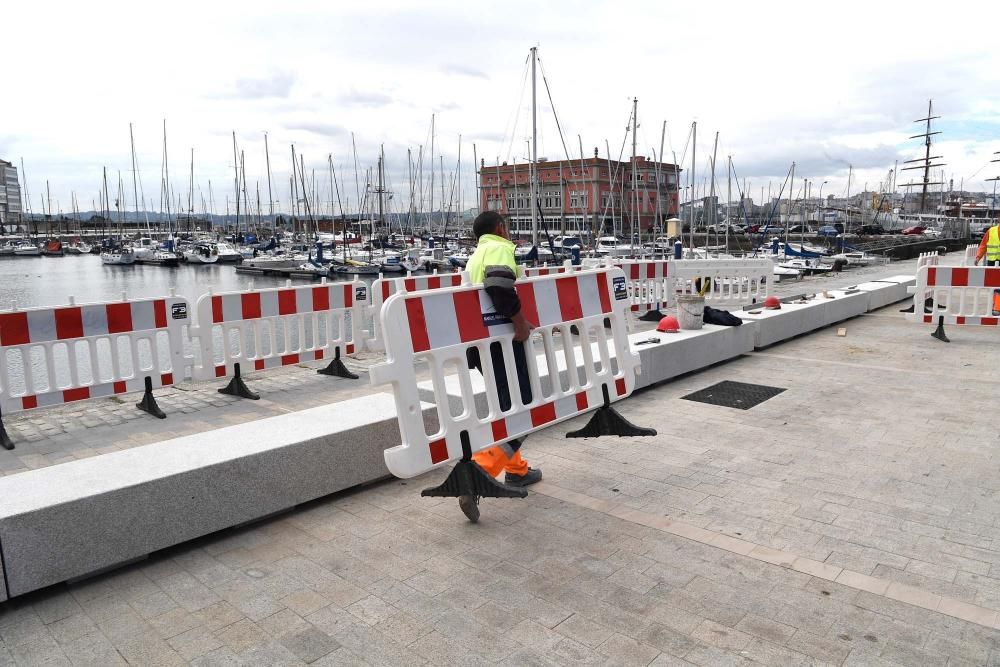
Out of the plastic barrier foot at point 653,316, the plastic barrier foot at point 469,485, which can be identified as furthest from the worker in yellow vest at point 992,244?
the plastic barrier foot at point 469,485

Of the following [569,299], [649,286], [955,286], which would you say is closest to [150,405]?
[569,299]

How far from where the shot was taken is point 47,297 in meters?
43.4

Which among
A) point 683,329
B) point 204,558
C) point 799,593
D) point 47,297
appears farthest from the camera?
point 47,297

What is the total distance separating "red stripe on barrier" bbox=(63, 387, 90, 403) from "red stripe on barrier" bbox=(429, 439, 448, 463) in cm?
518

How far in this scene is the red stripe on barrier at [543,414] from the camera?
4720 millimetres

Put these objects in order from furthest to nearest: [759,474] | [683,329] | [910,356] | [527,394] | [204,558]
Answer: [910,356]
[683,329]
[759,474]
[527,394]
[204,558]

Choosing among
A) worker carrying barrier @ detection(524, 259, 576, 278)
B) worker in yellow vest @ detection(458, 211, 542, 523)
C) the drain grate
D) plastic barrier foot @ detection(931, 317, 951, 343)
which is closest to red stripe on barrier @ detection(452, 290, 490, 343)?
worker in yellow vest @ detection(458, 211, 542, 523)

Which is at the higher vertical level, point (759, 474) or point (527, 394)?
point (527, 394)

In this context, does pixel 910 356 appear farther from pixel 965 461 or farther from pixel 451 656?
pixel 451 656

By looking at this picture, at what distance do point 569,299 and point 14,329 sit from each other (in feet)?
18.8

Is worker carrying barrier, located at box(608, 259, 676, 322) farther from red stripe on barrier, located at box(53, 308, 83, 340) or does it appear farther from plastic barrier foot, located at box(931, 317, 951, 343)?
red stripe on barrier, located at box(53, 308, 83, 340)

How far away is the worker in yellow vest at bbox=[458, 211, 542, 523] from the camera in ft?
14.4

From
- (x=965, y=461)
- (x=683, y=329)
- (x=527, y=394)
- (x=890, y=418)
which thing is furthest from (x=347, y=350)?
(x=965, y=461)

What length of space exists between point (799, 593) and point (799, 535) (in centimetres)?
72
